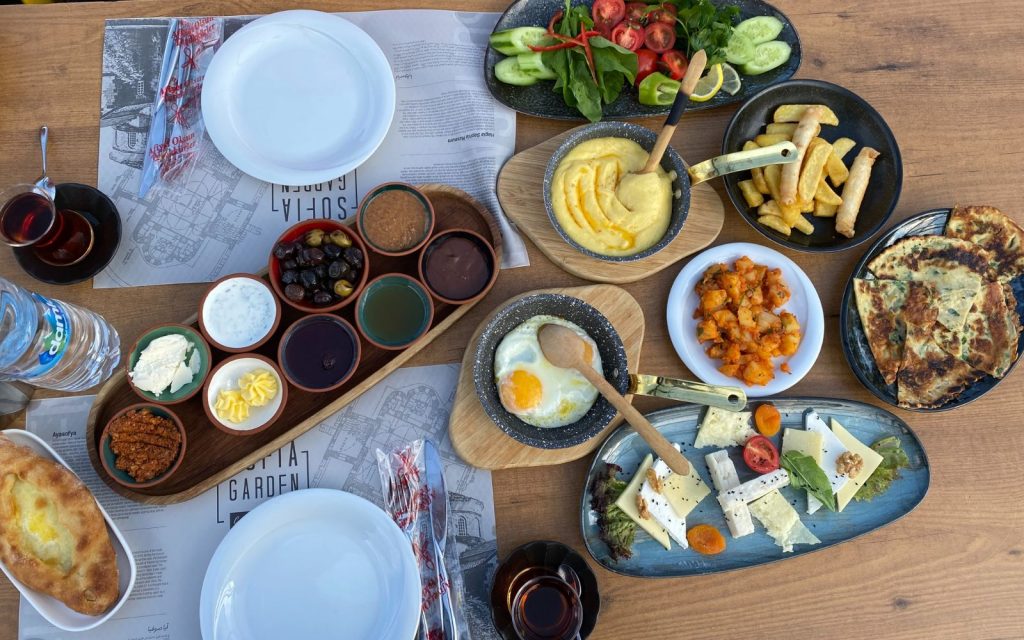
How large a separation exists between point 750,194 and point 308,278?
1482 mm

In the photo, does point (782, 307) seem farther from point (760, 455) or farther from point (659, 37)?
point (659, 37)

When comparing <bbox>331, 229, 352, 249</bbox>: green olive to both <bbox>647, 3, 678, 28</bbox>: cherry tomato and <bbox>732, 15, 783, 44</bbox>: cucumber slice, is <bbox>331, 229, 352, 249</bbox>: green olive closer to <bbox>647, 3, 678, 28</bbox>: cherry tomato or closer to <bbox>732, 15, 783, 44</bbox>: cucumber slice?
<bbox>647, 3, 678, 28</bbox>: cherry tomato

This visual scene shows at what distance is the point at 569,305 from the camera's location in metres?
1.99

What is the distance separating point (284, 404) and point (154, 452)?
0.37 meters

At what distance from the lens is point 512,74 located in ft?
7.23

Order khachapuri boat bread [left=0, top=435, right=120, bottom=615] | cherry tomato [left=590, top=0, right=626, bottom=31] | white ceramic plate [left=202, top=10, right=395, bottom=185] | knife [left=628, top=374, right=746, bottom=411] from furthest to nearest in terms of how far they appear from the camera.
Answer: cherry tomato [left=590, top=0, right=626, bottom=31] → white ceramic plate [left=202, top=10, right=395, bottom=185] → knife [left=628, top=374, right=746, bottom=411] → khachapuri boat bread [left=0, top=435, right=120, bottom=615]

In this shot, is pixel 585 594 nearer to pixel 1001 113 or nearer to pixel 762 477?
pixel 762 477

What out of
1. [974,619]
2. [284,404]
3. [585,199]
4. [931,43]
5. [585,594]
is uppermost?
[931,43]

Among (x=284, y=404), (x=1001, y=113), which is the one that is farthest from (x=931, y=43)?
(x=284, y=404)

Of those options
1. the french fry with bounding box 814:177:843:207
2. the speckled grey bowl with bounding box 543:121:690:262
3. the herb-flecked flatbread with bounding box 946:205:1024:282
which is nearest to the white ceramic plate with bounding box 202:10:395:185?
the speckled grey bowl with bounding box 543:121:690:262

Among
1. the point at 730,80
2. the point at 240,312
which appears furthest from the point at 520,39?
the point at 240,312

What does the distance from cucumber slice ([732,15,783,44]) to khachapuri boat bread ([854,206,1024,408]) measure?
2.87 ft

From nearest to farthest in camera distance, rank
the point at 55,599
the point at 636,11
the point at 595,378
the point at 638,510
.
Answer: the point at 55,599
the point at 595,378
the point at 638,510
the point at 636,11

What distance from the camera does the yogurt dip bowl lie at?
6.18 feet
